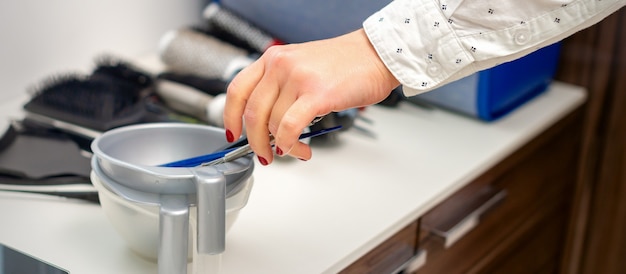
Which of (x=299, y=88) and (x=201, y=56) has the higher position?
(x=299, y=88)

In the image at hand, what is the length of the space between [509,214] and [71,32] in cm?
73

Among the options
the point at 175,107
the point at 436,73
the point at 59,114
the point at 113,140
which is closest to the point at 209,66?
the point at 175,107

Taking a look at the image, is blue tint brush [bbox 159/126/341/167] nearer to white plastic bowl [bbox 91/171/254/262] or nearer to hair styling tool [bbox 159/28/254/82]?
white plastic bowl [bbox 91/171/254/262]

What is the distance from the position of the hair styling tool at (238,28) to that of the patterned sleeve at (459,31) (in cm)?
47

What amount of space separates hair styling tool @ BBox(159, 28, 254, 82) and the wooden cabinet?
0.35 meters

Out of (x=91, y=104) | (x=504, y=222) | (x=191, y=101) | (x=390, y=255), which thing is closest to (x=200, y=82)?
(x=191, y=101)

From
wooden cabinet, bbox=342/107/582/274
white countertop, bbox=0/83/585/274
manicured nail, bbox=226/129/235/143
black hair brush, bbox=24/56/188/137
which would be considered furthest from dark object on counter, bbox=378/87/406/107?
manicured nail, bbox=226/129/235/143

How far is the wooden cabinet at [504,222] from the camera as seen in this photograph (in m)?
0.91

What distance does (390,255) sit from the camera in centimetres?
86

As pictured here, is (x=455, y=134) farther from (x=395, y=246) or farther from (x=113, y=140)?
(x=113, y=140)

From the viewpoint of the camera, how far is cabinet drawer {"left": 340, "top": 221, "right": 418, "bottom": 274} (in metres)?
0.81

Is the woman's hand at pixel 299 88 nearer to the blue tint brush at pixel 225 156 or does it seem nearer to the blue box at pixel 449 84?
the blue tint brush at pixel 225 156

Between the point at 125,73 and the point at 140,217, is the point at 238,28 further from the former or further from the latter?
the point at 140,217

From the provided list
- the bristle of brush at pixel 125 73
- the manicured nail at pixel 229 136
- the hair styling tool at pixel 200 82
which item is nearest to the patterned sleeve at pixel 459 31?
the manicured nail at pixel 229 136
